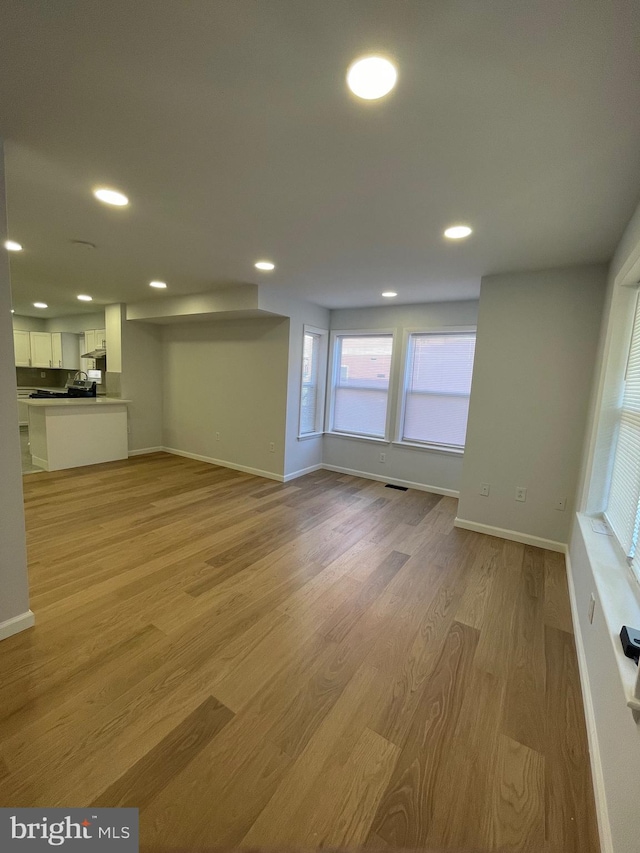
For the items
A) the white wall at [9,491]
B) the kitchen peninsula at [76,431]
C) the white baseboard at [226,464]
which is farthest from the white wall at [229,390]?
the white wall at [9,491]

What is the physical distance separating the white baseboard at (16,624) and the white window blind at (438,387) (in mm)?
4148

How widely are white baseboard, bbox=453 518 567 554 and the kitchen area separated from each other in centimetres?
444

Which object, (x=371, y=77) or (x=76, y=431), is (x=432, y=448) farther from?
(x=76, y=431)

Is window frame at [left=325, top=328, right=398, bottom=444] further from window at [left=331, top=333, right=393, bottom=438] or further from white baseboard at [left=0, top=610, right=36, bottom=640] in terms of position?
white baseboard at [left=0, top=610, right=36, bottom=640]

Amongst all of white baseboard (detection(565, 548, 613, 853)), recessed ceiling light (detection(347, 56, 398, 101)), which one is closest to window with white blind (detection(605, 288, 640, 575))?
white baseboard (detection(565, 548, 613, 853))

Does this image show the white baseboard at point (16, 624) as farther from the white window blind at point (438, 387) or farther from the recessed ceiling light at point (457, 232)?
the white window blind at point (438, 387)

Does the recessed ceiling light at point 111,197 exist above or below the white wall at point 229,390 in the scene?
above

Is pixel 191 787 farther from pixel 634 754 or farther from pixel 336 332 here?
pixel 336 332

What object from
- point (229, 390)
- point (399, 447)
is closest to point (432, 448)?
point (399, 447)

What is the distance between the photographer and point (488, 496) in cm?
338

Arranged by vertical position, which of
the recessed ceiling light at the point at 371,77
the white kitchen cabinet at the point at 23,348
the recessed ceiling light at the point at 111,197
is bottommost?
the white kitchen cabinet at the point at 23,348

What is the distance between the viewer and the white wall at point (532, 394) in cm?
289

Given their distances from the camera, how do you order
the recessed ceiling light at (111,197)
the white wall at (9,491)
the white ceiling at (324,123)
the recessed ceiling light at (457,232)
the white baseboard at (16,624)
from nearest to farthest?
the white ceiling at (324,123) → the white wall at (9,491) → the white baseboard at (16,624) → the recessed ceiling light at (111,197) → the recessed ceiling light at (457,232)

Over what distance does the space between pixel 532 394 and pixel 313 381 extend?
2.94m
